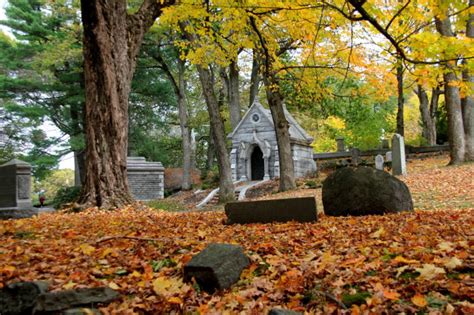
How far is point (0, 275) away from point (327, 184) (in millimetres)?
6406

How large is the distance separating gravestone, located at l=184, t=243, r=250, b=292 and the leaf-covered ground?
0.09 meters

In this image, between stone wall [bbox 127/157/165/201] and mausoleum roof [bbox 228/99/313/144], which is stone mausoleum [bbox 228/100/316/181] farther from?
stone wall [bbox 127/157/165/201]

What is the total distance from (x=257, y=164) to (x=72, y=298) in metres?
25.3

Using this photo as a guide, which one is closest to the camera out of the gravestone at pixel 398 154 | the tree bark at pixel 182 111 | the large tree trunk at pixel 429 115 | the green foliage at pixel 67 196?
the gravestone at pixel 398 154

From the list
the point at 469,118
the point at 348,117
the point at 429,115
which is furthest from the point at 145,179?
the point at 429,115

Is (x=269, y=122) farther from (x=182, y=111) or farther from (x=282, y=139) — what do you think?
(x=282, y=139)

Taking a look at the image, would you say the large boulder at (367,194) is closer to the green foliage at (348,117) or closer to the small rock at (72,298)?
the small rock at (72,298)

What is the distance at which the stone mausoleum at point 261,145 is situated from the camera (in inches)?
1047

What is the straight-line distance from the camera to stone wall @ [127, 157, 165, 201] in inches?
1104

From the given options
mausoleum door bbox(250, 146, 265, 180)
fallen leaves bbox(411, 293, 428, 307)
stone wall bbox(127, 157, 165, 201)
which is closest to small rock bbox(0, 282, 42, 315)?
fallen leaves bbox(411, 293, 428, 307)

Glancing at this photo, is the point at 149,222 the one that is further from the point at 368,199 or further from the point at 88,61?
the point at 88,61

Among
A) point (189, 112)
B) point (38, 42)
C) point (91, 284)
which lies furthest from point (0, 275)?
point (189, 112)

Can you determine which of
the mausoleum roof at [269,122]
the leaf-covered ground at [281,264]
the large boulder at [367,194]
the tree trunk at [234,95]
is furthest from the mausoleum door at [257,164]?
the leaf-covered ground at [281,264]

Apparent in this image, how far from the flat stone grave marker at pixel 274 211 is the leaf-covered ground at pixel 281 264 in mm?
428
